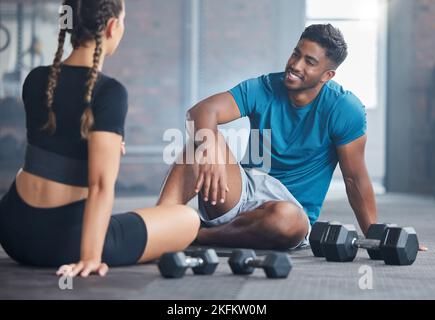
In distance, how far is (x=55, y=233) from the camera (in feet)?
7.48

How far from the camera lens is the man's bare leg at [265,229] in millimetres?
2947

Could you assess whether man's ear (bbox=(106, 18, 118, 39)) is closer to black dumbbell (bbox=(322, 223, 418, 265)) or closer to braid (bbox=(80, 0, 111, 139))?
braid (bbox=(80, 0, 111, 139))

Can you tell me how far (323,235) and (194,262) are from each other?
24.6 inches

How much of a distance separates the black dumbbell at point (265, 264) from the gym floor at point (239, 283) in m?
0.02

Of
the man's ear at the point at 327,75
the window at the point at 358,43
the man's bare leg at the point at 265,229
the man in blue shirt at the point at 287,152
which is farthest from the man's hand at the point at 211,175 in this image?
the window at the point at 358,43

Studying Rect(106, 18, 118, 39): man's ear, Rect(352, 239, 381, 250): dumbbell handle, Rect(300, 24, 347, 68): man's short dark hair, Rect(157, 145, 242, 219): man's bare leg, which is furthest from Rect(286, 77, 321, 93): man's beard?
Rect(106, 18, 118, 39): man's ear

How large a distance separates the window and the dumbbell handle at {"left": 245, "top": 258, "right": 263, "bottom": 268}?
26.8ft

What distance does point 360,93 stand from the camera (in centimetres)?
1079

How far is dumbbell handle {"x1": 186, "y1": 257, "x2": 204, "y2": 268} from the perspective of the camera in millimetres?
2364

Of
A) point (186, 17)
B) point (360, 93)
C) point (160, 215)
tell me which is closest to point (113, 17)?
point (160, 215)

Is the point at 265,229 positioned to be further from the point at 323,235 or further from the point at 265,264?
the point at 265,264

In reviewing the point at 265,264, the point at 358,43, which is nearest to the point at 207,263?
the point at 265,264
